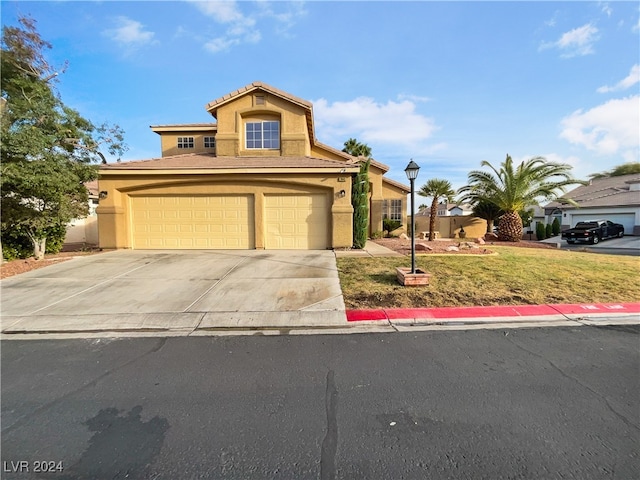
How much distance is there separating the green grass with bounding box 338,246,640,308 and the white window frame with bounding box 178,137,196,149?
13.7m

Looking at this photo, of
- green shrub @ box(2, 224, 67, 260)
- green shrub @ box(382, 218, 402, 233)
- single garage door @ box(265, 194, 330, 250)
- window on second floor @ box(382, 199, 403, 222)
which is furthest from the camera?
window on second floor @ box(382, 199, 403, 222)

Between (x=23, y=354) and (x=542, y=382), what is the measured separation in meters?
6.49

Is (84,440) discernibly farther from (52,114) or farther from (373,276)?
(52,114)

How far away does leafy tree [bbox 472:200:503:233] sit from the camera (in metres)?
Answer: 19.3

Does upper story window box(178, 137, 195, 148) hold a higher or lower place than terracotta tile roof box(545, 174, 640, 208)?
higher

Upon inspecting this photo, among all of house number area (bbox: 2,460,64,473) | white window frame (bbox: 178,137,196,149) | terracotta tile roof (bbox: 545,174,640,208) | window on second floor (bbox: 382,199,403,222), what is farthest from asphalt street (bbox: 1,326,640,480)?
terracotta tile roof (bbox: 545,174,640,208)

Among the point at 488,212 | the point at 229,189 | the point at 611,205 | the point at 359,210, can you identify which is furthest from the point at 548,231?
the point at 229,189

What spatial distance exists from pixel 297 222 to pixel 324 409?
9781 millimetres

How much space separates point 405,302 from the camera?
5.66m

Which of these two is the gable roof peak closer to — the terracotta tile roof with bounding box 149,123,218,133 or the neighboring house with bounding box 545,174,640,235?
the terracotta tile roof with bounding box 149,123,218,133

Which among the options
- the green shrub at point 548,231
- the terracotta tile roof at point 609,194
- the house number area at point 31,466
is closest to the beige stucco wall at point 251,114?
the house number area at point 31,466

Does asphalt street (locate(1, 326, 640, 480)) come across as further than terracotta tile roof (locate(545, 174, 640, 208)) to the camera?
No

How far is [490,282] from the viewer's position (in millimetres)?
6980

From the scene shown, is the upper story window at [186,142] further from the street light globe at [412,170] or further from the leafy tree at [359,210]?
the street light globe at [412,170]
